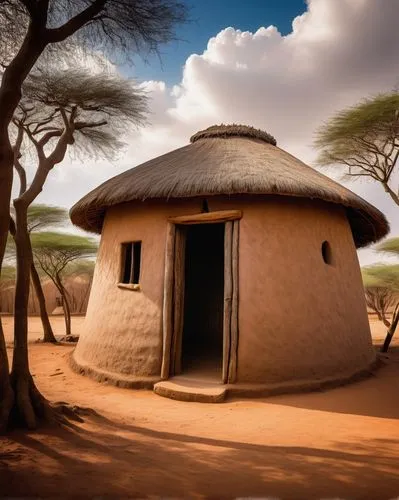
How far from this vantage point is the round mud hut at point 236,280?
5.69 meters

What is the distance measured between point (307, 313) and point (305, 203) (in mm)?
1830

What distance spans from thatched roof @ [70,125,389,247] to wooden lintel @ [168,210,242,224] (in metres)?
0.36

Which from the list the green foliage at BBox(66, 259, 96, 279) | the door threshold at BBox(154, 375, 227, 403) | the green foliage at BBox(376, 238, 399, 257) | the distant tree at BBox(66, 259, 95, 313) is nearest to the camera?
the door threshold at BBox(154, 375, 227, 403)

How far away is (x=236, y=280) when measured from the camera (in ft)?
19.0

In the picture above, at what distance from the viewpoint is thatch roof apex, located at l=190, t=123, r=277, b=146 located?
27.6 ft

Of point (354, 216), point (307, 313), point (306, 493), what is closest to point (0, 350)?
point (306, 493)

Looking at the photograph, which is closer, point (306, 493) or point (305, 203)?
point (306, 493)

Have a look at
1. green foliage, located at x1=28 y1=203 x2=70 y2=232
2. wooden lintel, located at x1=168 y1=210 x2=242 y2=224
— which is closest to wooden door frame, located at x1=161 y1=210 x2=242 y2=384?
wooden lintel, located at x1=168 y1=210 x2=242 y2=224

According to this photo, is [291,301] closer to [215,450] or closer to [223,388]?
[223,388]

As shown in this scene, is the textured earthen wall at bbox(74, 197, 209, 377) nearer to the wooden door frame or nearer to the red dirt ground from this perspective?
the wooden door frame

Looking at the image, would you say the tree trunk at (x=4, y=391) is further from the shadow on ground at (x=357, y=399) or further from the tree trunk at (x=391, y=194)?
the tree trunk at (x=391, y=194)

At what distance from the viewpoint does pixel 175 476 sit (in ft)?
8.67

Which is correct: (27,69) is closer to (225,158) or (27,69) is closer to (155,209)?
(155,209)

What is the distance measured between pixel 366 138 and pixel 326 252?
529cm
